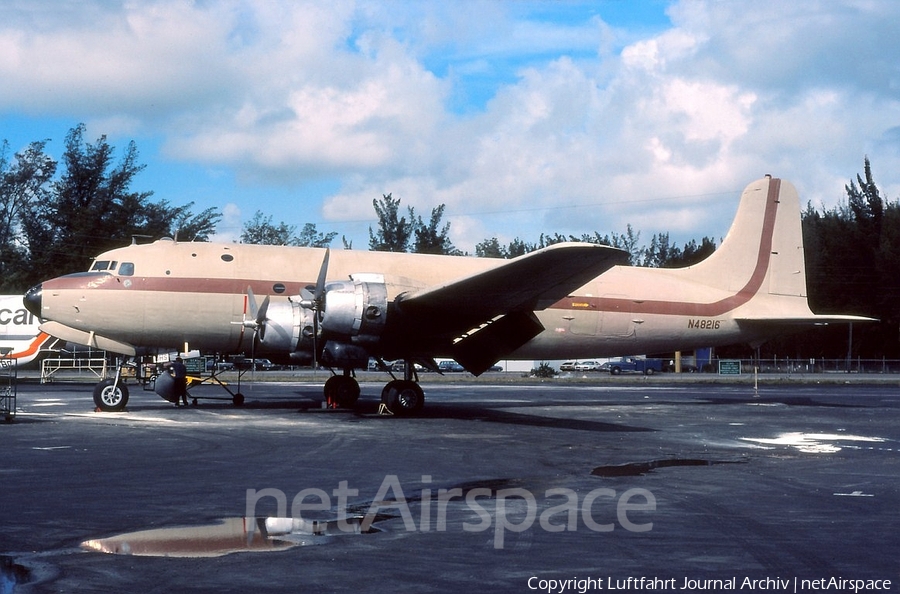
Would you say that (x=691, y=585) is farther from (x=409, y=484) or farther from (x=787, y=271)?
(x=787, y=271)

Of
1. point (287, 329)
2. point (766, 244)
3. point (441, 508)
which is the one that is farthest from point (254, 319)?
point (766, 244)

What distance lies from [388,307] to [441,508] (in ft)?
36.0

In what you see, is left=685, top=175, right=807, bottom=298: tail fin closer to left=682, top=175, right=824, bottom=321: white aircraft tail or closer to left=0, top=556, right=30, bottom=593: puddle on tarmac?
left=682, top=175, right=824, bottom=321: white aircraft tail

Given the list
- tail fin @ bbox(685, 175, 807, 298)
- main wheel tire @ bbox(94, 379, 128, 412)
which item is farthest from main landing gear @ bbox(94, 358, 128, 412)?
tail fin @ bbox(685, 175, 807, 298)

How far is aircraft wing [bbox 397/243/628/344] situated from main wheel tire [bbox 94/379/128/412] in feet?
23.5

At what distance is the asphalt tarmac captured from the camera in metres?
6.15

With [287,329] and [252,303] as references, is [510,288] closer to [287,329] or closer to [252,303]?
[287,329]

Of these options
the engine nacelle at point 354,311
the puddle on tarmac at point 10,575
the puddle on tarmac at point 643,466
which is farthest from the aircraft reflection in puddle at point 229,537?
the engine nacelle at point 354,311

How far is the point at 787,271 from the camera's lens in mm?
28062

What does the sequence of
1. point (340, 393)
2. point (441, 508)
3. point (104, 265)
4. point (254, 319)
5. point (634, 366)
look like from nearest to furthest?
point (441, 508), point (254, 319), point (104, 265), point (340, 393), point (634, 366)

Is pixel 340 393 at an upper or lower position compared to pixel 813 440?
upper

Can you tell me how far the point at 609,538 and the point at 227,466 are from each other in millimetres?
5982

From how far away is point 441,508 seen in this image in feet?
28.7

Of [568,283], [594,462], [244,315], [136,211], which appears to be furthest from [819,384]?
[136,211]
